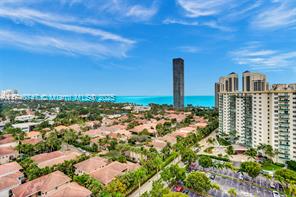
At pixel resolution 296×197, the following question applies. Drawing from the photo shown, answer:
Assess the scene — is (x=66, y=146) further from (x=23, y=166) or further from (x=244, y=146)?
(x=244, y=146)

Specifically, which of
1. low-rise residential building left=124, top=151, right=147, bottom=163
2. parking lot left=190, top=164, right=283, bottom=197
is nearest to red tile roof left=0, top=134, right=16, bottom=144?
low-rise residential building left=124, top=151, right=147, bottom=163

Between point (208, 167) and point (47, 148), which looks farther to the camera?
point (47, 148)

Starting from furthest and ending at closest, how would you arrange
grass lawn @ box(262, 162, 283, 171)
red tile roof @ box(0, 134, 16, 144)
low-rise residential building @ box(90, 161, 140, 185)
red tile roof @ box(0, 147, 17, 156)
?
red tile roof @ box(0, 134, 16, 144)
red tile roof @ box(0, 147, 17, 156)
grass lawn @ box(262, 162, 283, 171)
low-rise residential building @ box(90, 161, 140, 185)

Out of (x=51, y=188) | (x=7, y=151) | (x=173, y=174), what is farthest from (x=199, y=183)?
(x=7, y=151)

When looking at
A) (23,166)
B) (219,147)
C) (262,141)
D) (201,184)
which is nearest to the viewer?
(201,184)

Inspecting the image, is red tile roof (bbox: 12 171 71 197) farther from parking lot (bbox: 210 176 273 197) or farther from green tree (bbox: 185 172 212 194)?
parking lot (bbox: 210 176 273 197)

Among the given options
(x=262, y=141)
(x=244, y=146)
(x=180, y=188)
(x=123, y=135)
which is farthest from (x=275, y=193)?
(x=123, y=135)
